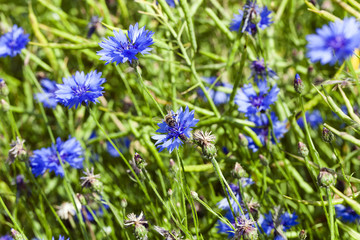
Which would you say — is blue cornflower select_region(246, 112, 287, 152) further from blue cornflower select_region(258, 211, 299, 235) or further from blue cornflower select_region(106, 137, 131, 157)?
blue cornflower select_region(106, 137, 131, 157)

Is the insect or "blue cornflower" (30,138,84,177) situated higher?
"blue cornflower" (30,138,84,177)

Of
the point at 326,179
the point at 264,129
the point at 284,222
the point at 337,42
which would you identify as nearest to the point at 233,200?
the point at 284,222

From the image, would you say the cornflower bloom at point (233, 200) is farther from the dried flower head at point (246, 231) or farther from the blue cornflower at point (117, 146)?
the blue cornflower at point (117, 146)

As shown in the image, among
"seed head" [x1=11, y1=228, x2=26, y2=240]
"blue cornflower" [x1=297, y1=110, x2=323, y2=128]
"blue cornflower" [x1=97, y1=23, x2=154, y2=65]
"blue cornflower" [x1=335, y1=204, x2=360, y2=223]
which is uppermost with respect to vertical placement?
"blue cornflower" [x1=297, y1=110, x2=323, y2=128]

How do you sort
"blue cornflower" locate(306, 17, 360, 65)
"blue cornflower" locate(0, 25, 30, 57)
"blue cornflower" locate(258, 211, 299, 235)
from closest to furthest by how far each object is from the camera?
"blue cornflower" locate(306, 17, 360, 65), "blue cornflower" locate(258, 211, 299, 235), "blue cornflower" locate(0, 25, 30, 57)

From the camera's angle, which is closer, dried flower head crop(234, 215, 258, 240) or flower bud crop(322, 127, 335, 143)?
dried flower head crop(234, 215, 258, 240)

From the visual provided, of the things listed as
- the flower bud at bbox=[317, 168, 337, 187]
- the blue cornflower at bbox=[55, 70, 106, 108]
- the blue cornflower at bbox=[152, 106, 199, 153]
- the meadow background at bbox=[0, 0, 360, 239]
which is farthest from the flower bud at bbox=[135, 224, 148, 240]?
the flower bud at bbox=[317, 168, 337, 187]

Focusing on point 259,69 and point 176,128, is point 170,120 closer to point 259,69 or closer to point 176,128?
point 176,128
